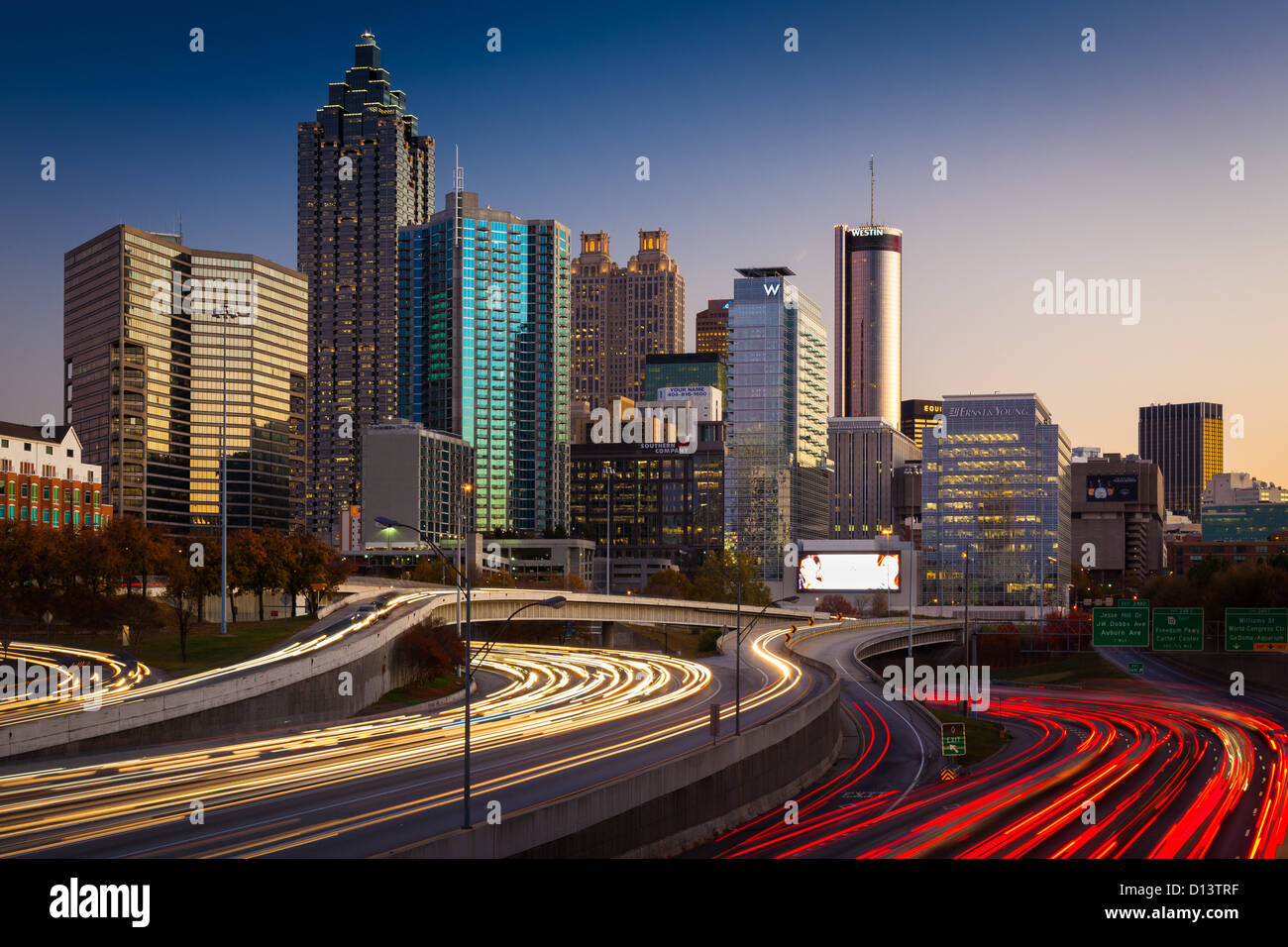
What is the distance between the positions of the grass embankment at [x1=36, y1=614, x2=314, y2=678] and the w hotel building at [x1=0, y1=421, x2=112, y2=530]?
55230 mm

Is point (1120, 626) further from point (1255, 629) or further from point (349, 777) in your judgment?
point (349, 777)

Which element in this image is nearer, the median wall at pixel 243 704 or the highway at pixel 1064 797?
the highway at pixel 1064 797

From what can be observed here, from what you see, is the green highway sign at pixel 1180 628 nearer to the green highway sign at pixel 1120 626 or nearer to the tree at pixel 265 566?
the green highway sign at pixel 1120 626

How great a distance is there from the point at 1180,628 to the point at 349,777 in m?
58.6

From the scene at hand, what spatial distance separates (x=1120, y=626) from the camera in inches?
3337

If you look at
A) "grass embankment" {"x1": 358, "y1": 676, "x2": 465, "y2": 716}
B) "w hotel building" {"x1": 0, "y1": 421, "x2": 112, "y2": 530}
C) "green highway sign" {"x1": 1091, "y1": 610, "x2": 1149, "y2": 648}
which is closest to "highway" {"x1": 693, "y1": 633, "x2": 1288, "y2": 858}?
"green highway sign" {"x1": 1091, "y1": 610, "x2": 1149, "y2": 648}

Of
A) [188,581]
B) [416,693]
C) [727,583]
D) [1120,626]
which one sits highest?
[188,581]

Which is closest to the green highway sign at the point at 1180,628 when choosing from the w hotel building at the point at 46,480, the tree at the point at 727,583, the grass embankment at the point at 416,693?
the grass embankment at the point at 416,693

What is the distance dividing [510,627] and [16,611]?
4761 centimetres

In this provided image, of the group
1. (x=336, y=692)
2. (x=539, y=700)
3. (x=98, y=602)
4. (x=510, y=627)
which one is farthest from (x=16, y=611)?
(x=510, y=627)

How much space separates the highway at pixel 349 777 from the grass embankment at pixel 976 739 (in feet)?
31.8

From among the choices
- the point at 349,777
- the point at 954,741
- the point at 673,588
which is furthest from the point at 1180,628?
the point at 673,588

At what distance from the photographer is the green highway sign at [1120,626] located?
83.8 metres
